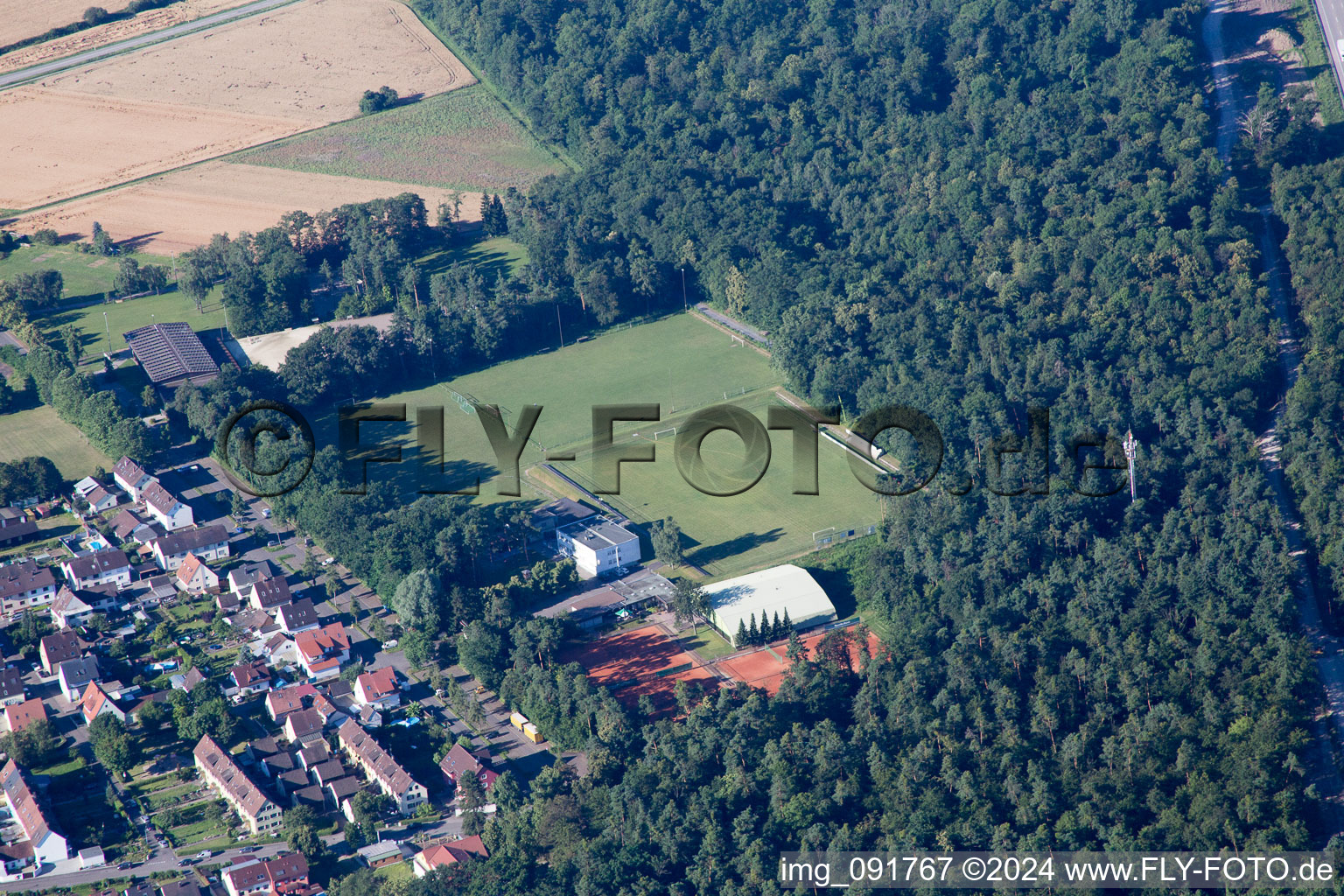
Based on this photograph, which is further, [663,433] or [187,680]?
[663,433]

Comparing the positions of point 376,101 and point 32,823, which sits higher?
point 376,101

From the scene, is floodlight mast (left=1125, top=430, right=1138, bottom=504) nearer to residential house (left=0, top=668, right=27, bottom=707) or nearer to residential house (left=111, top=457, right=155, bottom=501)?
residential house (left=111, top=457, right=155, bottom=501)

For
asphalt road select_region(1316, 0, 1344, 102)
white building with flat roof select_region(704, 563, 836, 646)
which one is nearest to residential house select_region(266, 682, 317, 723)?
white building with flat roof select_region(704, 563, 836, 646)

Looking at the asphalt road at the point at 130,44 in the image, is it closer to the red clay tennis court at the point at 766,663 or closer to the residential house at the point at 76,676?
the residential house at the point at 76,676

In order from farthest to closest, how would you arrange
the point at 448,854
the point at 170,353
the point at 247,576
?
the point at 170,353 → the point at 247,576 → the point at 448,854

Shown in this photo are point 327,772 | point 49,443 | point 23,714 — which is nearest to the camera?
point 327,772

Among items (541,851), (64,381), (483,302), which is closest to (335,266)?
(483,302)

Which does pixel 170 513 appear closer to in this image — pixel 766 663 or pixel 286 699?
pixel 286 699

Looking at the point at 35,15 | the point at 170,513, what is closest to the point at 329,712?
the point at 170,513
